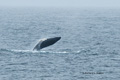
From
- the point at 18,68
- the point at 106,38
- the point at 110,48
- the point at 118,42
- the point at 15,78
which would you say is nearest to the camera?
the point at 15,78

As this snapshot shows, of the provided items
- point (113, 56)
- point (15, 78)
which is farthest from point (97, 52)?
point (15, 78)

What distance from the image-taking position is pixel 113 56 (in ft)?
163

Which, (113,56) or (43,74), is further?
(113,56)

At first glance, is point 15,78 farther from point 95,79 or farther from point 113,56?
point 113,56

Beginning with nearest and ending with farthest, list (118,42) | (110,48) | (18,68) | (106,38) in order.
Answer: (18,68), (110,48), (118,42), (106,38)

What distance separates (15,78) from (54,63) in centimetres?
727

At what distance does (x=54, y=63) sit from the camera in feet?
147

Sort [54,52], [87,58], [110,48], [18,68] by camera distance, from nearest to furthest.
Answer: [18,68], [87,58], [54,52], [110,48]

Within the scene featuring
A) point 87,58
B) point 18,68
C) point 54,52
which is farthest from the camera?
point 54,52

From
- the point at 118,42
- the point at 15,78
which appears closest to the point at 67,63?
the point at 15,78

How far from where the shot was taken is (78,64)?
146ft

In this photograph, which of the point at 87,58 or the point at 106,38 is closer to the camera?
the point at 87,58

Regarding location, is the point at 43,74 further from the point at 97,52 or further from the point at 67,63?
the point at 97,52

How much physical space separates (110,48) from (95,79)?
18169mm
